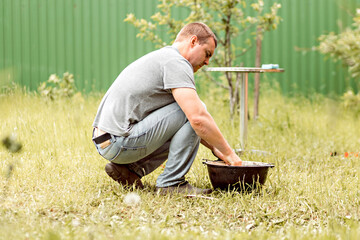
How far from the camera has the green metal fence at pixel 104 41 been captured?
24.1 ft

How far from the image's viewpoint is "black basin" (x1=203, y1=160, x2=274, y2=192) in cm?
288

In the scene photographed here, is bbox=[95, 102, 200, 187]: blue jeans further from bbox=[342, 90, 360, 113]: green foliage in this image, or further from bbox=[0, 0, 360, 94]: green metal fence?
bbox=[0, 0, 360, 94]: green metal fence

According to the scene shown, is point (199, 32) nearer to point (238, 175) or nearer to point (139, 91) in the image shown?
point (139, 91)

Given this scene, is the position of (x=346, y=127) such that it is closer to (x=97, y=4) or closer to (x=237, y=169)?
(x=237, y=169)

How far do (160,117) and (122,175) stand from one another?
506 millimetres

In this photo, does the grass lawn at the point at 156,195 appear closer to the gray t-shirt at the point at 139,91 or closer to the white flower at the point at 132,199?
the white flower at the point at 132,199

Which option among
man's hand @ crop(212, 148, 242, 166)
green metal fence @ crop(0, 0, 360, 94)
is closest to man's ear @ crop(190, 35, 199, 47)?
man's hand @ crop(212, 148, 242, 166)

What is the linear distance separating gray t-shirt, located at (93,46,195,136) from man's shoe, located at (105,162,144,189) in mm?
304

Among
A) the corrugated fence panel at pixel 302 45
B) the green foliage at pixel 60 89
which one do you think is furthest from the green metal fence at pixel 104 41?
the green foliage at pixel 60 89

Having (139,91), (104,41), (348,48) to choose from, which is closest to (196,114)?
(139,91)

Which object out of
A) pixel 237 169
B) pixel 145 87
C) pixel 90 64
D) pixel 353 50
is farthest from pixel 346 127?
pixel 90 64

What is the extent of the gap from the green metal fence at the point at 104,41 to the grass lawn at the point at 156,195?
93.8 inches

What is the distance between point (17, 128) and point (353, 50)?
4067 millimetres

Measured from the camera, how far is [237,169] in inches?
113
